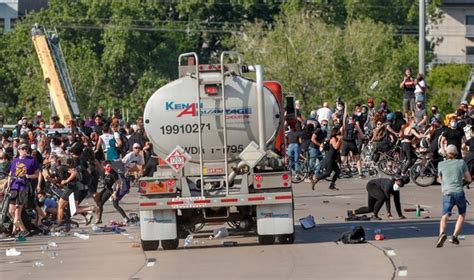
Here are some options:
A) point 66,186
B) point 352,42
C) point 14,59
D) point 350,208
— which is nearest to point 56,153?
point 66,186

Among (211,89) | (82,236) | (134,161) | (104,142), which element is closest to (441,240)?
(211,89)

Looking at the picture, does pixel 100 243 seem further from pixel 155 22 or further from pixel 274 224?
pixel 155 22

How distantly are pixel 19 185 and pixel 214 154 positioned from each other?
5.21 meters

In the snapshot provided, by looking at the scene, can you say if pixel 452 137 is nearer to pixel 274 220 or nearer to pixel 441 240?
pixel 274 220

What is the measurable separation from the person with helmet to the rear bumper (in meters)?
5.08

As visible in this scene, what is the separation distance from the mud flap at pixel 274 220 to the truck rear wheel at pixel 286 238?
0.36 ft

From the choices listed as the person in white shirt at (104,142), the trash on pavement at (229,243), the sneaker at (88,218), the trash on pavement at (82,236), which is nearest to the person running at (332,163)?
the person in white shirt at (104,142)

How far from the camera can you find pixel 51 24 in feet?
351

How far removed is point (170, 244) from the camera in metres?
24.2

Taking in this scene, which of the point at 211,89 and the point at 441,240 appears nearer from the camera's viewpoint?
the point at 441,240

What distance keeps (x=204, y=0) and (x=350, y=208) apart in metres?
80.3

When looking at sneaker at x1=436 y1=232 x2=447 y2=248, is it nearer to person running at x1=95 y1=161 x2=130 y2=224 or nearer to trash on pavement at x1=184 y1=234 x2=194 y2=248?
trash on pavement at x1=184 y1=234 x2=194 y2=248

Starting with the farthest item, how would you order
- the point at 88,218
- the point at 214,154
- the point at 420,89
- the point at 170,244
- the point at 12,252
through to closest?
the point at 420,89, the point at 88,218, the point at 12,252, the point at 214,154, the point at 170,244

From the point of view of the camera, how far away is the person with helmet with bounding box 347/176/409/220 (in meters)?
28.4
